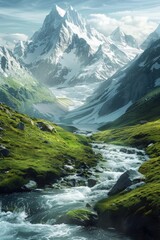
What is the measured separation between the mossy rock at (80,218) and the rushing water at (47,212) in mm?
1535

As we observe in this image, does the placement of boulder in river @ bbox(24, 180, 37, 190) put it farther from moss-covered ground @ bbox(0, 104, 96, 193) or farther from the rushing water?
the rushing water

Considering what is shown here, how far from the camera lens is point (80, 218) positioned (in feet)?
322

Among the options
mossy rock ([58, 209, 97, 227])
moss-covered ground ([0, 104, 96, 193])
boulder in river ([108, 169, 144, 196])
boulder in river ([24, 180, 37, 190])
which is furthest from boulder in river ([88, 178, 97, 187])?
mossy rock ([58, 209, 97, 227])

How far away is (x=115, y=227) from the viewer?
311ft

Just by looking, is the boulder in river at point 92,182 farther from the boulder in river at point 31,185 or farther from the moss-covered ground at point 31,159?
the boulder in river at point 31,185

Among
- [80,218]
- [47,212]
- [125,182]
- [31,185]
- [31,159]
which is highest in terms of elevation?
[31,159]

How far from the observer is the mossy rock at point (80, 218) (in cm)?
9762

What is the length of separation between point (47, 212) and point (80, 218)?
1174 centimetres

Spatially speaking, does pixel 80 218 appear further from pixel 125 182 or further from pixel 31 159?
pixel 31 159

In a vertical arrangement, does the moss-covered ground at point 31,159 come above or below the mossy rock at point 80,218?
above

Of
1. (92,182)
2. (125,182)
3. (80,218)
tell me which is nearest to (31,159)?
(92,182)

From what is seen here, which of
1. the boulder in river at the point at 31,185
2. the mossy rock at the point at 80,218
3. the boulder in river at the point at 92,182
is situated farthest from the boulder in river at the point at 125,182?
the boulder in river at the point at 31,185

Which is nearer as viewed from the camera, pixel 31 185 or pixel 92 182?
pixel 31 185

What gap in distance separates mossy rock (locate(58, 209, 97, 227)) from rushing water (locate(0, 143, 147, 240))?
5.04 feet
